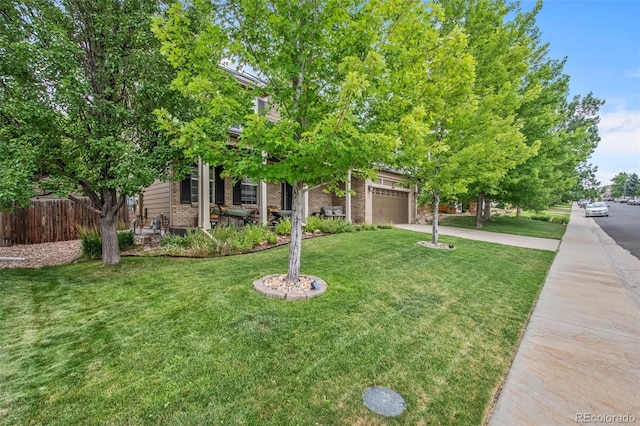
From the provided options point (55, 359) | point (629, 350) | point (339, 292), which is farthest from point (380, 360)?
point (55, 359)

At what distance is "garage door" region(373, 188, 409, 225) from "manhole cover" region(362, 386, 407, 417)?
44.2 ft

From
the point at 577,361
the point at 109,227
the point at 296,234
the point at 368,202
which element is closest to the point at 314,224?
the point at 368,202

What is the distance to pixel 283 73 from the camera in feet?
14.0

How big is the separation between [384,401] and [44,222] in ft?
41.2

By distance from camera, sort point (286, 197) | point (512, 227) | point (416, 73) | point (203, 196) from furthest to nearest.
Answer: point (512, 227) → point (286, 197) → point (203, 196) → point (416, 73)

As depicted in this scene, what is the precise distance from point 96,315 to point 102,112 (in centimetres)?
405

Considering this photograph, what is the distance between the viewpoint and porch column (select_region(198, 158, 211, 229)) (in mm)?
9031

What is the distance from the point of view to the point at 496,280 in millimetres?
5930

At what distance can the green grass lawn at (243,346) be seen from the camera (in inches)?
89.0

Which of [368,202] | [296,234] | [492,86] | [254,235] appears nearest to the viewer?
[296,234]

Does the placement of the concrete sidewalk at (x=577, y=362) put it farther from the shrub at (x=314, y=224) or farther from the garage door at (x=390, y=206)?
the garage door at (x=390, y=206)

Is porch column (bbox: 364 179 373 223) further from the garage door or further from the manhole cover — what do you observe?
the manhole cover

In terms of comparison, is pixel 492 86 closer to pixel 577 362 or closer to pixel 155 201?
pixel 577 362

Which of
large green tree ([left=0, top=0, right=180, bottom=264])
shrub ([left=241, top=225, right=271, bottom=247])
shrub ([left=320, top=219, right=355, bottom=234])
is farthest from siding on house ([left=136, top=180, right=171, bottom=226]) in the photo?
shrub ([left=320, top=219, right=355, bottom=234])
